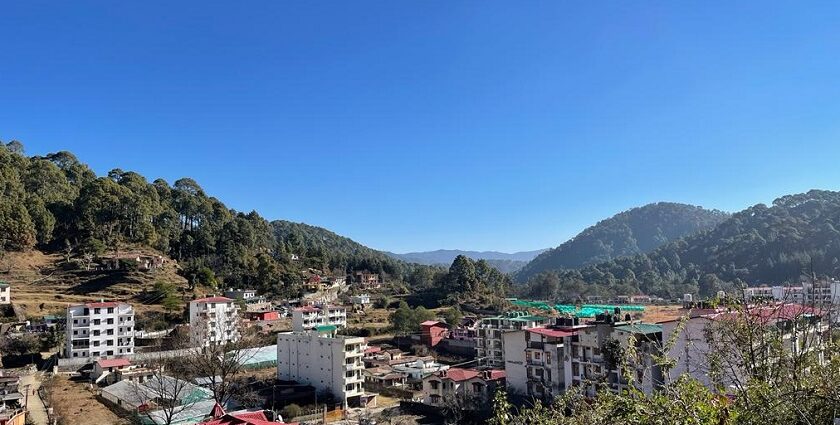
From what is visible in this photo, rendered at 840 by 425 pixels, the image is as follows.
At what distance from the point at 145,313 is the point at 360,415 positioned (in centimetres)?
1961

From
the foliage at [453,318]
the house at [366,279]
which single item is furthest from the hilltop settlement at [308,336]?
the house at [366,279]

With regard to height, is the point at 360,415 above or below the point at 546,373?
below

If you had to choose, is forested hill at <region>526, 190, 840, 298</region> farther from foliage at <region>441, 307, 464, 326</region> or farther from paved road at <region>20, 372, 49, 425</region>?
paved road at <region>20, 372, 49, 425</region>

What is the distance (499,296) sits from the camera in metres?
59.9

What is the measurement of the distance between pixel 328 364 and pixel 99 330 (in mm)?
14091

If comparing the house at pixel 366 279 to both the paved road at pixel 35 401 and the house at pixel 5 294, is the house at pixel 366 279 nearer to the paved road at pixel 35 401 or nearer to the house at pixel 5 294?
the house at pixel 5 294

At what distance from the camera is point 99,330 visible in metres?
30.8

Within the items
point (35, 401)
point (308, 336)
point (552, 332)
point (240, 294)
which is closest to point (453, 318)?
point (308, 336)

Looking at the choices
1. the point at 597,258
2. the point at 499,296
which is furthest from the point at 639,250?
the point at 499,296

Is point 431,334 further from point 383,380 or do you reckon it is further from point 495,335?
point 383,380

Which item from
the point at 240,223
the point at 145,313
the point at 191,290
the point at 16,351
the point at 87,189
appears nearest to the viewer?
the point at 16,351

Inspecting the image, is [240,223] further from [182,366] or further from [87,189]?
[182,366]

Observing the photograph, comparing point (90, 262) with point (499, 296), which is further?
point (499, 296)

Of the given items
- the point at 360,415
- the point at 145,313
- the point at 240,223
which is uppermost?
the point at 240,223
